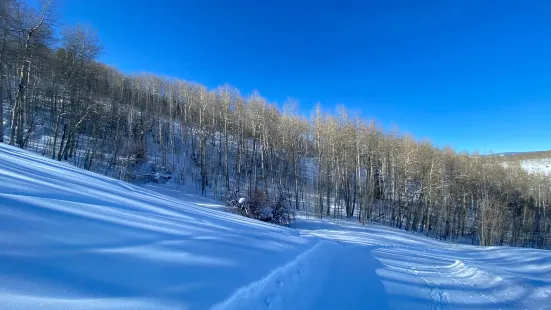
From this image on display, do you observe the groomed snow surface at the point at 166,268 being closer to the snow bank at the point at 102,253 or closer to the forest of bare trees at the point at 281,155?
the snow bank at the point at 102,253

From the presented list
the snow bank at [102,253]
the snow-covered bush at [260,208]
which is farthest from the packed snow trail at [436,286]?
the snow-covered bush at [260,208]

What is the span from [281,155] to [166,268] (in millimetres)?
23364

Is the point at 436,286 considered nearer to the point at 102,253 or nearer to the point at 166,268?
the point at 166,268

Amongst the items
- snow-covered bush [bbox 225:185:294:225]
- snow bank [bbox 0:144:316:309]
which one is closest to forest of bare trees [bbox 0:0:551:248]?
snow-covered bush [bbox 225:185:294:225]

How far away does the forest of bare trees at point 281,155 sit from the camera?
17672 mm

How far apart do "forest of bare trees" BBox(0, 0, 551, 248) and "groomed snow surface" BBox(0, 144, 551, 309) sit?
36.0ft

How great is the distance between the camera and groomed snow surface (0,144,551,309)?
2010 millimetres

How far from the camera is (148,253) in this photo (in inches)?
113

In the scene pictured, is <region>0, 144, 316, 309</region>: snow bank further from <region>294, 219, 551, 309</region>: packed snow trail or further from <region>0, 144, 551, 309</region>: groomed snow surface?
<region>294, 219, 551, 309</region>: packed snow trail

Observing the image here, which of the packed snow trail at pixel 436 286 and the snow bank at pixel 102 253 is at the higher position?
the snow bank at pixel 102 253

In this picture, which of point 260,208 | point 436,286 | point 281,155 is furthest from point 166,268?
point 281,155

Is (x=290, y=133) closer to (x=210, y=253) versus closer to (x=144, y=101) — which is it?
(x=210, y=253)

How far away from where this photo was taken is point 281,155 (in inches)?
1024

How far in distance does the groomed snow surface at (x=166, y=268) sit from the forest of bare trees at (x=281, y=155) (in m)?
11.0
